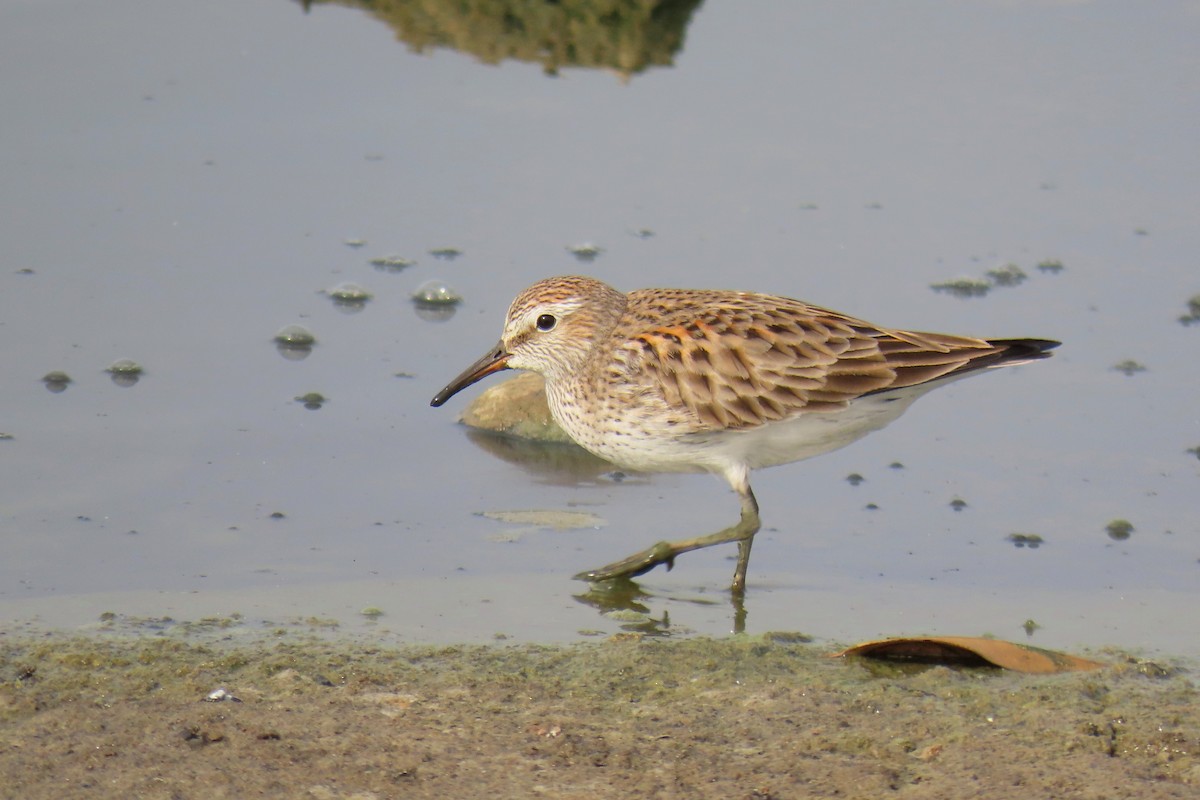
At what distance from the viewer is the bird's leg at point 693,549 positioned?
600 cm

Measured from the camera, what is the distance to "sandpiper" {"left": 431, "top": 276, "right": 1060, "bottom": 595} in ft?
20.7

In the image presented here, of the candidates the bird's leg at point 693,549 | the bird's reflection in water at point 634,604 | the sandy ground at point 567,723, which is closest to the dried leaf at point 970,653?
the sandy ground at point 567,723

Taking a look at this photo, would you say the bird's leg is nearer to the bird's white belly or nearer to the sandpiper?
the sandpiper

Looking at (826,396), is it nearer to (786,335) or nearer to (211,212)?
(786,335)

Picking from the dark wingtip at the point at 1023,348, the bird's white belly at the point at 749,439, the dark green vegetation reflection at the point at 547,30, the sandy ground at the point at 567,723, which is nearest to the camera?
the sandy ground at the point at 567,723

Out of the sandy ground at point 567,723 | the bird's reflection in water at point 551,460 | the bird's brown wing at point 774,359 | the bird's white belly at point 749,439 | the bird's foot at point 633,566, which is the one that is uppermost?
the bird's brown wing at point 774,359

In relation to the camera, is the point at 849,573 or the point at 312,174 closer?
the point at 849,573

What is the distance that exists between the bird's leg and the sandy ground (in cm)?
60

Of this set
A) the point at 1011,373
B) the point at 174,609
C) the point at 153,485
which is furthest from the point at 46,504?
the point at 1011,373

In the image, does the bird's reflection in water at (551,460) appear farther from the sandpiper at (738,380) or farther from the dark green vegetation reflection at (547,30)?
the dark green vegetation reflection at (547,30)

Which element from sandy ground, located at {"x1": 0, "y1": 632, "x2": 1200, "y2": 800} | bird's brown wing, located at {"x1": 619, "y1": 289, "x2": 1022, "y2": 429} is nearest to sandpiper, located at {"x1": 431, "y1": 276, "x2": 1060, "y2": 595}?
bird's brown wing, located at {"x1": 619, "y1": 289, "x2": 1022, "y2": 429}

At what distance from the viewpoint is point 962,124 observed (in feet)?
34.5

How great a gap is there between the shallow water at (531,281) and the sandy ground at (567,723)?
390 millimetres

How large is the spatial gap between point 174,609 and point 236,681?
2.53 ft
